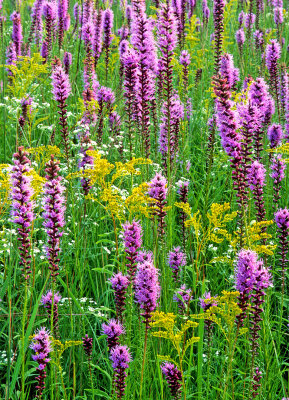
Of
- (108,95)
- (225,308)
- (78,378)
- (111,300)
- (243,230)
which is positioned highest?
(108,95)

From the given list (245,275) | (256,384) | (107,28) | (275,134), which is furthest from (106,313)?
(107,28)

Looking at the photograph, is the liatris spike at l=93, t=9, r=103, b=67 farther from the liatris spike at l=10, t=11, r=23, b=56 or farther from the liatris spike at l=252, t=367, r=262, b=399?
the liatris spike at l=252, t=367, r=262, b=399

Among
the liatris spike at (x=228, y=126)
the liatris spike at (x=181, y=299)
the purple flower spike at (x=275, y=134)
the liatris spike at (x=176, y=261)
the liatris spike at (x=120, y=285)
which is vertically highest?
the liatris spike at (x=228, y=126)

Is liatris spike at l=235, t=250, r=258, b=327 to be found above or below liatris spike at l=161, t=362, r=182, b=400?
above

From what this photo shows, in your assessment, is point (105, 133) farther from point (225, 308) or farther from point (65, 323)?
point (225, 308)

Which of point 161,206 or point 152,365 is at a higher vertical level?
point 161,206

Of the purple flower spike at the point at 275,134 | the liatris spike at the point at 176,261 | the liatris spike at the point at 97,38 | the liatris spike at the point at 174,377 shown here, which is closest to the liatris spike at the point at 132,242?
the liatris spike at the point at 174,377

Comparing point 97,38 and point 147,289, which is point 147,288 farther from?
point 97,38

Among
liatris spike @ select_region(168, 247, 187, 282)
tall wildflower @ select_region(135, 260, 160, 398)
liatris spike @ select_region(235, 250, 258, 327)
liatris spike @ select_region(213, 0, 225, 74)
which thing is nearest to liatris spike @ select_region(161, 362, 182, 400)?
tall wildflower @ select_region(135, 260, 160, 398)

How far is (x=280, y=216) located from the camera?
9.65 feet

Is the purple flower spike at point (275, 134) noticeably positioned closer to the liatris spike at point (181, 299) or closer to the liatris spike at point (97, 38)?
the liatris spike at point (181, 299)

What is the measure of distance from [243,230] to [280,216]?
1.22 feet

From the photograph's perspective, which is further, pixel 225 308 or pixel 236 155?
pixel 236 155

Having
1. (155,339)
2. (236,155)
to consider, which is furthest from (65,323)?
(236,155)
